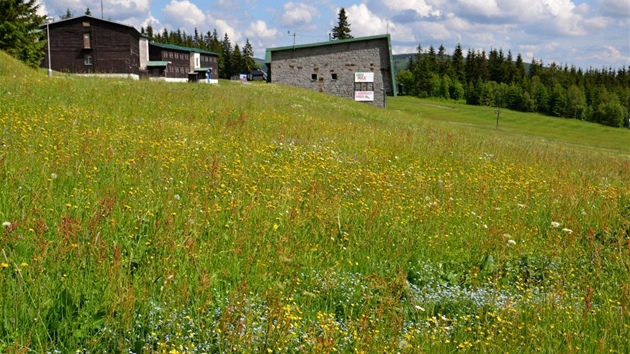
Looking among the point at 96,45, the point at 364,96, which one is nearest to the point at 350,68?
the point at 364,96

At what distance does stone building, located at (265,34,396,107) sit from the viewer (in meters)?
51.1

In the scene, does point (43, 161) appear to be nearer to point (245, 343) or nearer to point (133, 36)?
point (245, 343)

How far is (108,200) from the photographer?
539 centimetres

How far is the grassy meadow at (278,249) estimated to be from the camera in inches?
151

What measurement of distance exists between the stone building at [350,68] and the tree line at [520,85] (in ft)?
291

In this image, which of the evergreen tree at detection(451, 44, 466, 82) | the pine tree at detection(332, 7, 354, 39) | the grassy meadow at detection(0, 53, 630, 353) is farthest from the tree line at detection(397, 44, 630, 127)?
the grassy meadow at detection(0, 53, 630, 353)

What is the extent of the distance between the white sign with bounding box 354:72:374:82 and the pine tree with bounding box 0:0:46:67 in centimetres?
2798

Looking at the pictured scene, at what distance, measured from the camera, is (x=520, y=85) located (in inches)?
5408

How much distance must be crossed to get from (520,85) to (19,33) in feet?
406

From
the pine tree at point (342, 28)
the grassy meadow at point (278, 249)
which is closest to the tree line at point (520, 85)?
the pine tree at point (342, 28)

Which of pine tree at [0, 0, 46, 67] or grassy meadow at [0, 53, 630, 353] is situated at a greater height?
pine tree at [0, 0, 46, 67]

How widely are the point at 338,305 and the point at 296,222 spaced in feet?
5.94

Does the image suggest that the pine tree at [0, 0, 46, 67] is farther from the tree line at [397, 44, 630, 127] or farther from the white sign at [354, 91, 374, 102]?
the tree line at [397, 44, 630, 127]

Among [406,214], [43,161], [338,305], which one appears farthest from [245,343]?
[43,161]
